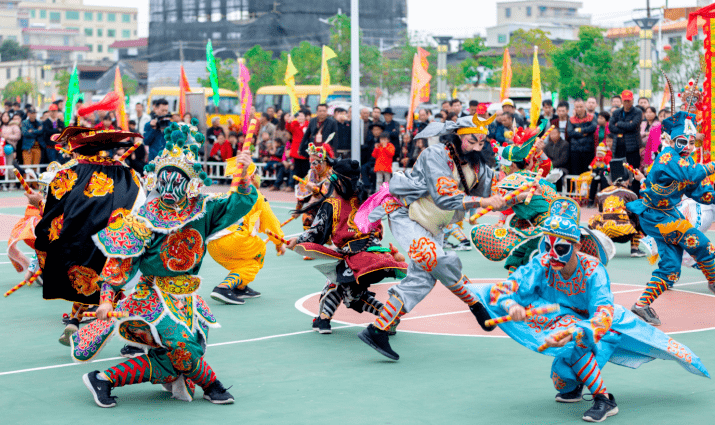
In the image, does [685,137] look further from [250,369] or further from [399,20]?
[399,20]

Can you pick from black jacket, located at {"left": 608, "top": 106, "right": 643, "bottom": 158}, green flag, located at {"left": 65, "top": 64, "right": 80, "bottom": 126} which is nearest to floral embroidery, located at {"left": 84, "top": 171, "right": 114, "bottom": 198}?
green flag, located at {"left": 65, "top": 64, "right": 80, "bottom": 126}

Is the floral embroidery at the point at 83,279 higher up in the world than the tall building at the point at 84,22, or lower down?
lower down

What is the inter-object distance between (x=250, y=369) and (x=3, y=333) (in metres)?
2.64

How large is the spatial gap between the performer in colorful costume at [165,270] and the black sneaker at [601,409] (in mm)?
2147

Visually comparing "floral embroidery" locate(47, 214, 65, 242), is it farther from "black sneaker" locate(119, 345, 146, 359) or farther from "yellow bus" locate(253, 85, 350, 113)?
"yellow bus" locate(253, 85, 350, 113)

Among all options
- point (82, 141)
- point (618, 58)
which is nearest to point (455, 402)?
point (82, 141)

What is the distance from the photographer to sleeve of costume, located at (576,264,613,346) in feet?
17.3

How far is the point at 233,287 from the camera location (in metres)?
9.55

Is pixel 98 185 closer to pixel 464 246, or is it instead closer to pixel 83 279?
pixel 83 279

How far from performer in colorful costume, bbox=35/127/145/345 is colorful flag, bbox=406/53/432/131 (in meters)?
12.1

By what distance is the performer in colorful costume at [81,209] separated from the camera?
754cm

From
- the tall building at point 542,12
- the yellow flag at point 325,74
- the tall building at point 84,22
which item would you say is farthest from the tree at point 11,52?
the yellow flag at point 325,74

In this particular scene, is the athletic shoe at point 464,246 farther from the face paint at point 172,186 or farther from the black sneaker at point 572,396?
the face paint at point 172,186

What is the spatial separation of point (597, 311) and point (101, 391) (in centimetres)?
297
